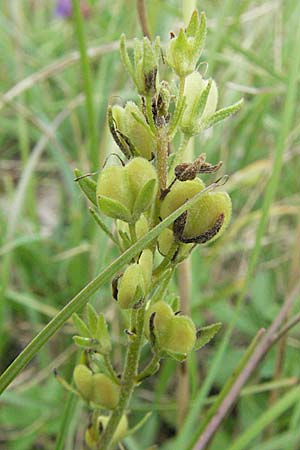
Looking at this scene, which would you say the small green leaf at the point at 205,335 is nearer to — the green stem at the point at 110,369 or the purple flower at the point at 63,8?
the green stem at the point at 110,369

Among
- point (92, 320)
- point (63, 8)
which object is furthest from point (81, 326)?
point (63, 8)

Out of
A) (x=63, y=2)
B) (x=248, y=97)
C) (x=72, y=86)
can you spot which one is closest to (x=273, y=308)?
(x=248, y=97)

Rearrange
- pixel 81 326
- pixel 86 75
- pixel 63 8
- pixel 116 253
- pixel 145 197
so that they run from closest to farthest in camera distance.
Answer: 1. pixel 145 197
2. pixel 81 326
3. pixel 86 75
4. pixel 116 253
5. pixel 63 8

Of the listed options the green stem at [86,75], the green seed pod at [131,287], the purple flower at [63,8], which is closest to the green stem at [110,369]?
the green seed pod at [131,287]

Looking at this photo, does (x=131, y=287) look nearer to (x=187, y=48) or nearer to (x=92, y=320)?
(x=92, y=320)

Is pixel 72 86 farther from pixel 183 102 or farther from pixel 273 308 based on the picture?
pixel 183 102

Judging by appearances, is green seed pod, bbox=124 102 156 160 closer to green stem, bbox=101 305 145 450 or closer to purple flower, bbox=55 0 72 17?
green stem, bbox=101 305 145 450

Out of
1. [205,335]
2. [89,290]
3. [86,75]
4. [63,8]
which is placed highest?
[63,8]
